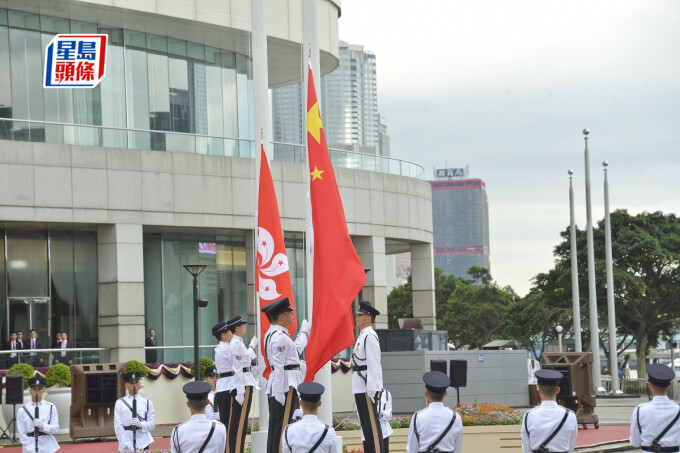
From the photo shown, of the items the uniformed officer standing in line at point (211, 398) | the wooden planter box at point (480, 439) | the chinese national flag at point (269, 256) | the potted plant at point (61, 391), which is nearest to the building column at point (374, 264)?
the potted plant at point (61, 391)

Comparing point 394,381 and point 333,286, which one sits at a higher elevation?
point 333,286

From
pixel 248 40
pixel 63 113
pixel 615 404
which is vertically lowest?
pixel 615 404

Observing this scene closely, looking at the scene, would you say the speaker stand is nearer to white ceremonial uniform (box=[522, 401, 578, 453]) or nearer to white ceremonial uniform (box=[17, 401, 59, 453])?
white ceremonial uniform (box=[17, 401, 59, 453])

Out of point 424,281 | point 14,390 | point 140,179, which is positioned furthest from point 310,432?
point 424,281

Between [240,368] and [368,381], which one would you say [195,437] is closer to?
[368,381]

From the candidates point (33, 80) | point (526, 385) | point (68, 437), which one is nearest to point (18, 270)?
point (33, 80)

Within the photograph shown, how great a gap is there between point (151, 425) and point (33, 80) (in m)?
19.7

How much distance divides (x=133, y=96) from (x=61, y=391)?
1242cm

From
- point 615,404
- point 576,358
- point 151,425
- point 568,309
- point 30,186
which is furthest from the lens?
point 568,309

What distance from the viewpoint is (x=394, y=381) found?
3497 cm

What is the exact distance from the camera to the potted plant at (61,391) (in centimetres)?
2792

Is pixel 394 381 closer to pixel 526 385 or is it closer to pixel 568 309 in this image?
pixel 526 385

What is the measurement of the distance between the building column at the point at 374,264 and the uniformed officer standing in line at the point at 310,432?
100ft

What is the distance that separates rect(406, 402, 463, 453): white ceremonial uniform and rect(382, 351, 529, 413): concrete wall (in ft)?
77.2
